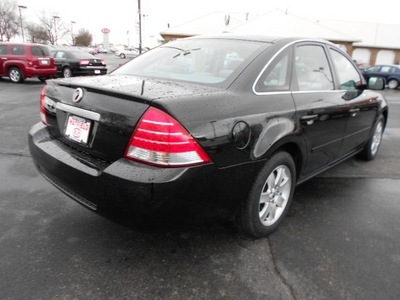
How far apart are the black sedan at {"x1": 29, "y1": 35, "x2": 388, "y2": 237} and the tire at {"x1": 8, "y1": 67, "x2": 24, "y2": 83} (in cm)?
1286

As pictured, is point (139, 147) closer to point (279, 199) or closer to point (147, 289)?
point (147, 289)

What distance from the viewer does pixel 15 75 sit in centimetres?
1402

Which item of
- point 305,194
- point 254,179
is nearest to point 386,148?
point 305,194

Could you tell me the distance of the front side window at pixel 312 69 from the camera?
2.92m

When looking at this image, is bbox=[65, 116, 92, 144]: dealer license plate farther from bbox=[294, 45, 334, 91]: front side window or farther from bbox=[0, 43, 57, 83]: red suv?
bbox=[0, 43, 57, 83]: red suv

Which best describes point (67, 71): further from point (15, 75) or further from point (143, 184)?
point (143, 184)

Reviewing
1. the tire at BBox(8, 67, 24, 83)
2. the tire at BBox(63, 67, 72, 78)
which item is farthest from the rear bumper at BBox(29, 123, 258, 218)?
the tire at BBox(63, 67, 72, 78)

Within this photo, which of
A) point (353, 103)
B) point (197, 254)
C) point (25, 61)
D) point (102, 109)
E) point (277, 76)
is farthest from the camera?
point (25, 61)

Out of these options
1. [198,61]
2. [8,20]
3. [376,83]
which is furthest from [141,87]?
[8,20]

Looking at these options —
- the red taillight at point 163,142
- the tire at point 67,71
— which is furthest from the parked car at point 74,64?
the red taillight at point 163,142

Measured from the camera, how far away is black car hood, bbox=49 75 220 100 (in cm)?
205

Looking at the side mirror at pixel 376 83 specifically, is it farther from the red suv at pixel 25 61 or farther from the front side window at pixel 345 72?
the red suv at pixel 25 61

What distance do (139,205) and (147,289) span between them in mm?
584

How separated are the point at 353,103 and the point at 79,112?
272 centimetres
